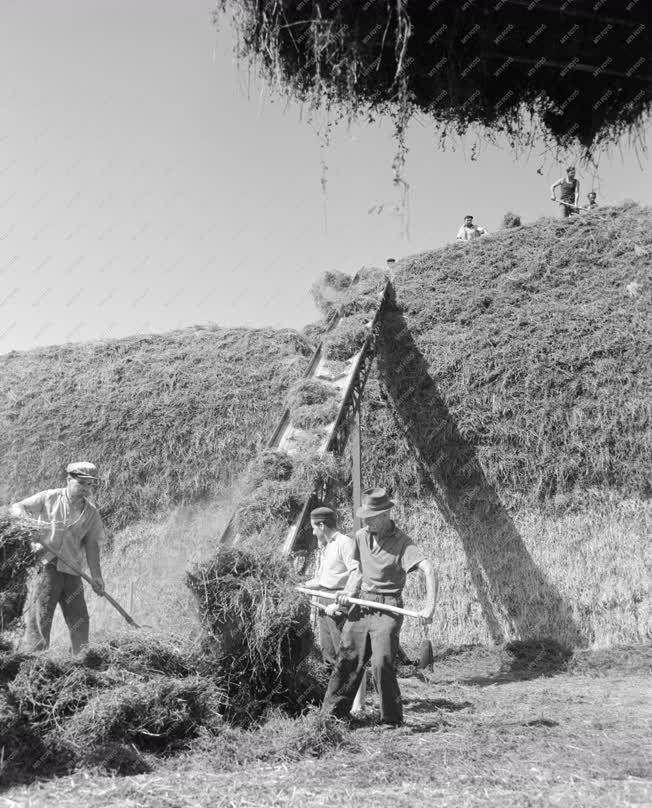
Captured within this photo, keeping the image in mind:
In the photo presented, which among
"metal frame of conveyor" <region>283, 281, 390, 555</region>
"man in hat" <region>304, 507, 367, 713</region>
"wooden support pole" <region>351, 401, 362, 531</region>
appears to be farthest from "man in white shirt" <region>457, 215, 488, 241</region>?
"man in hat" <region>304, 507, 367, 713</region>

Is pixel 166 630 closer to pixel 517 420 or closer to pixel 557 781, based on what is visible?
pixel 557 781

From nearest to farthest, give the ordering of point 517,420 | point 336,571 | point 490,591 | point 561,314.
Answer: point 336,571 → point 490,591 → point 517,420 → point 561,314

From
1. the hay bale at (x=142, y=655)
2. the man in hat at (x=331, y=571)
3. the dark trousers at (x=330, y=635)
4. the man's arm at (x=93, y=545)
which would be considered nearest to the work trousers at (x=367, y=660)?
the man in hat at (x=331, y=571)

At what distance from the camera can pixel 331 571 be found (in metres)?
5.86

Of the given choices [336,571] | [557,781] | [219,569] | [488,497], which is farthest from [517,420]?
[557,781]

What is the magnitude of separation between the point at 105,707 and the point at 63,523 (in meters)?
2.49

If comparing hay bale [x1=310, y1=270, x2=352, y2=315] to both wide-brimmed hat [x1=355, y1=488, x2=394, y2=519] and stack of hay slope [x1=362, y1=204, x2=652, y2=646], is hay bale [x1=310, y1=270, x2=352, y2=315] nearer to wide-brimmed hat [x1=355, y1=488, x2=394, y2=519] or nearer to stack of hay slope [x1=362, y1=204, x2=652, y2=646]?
stack of hay slope [x1=362, y1=204, x2=652, y2=646]

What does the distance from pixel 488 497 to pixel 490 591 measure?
103 cm

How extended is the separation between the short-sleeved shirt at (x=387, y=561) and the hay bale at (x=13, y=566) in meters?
2.30

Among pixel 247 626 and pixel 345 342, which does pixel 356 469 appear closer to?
pixel 345 342

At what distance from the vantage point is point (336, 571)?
5.84 metres

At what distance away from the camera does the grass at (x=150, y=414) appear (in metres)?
9.91

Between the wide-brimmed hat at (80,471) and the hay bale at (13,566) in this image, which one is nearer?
the hay bale at (13,566)

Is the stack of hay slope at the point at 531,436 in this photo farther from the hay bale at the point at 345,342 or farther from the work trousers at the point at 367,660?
the work trousers at the point at 367,660
